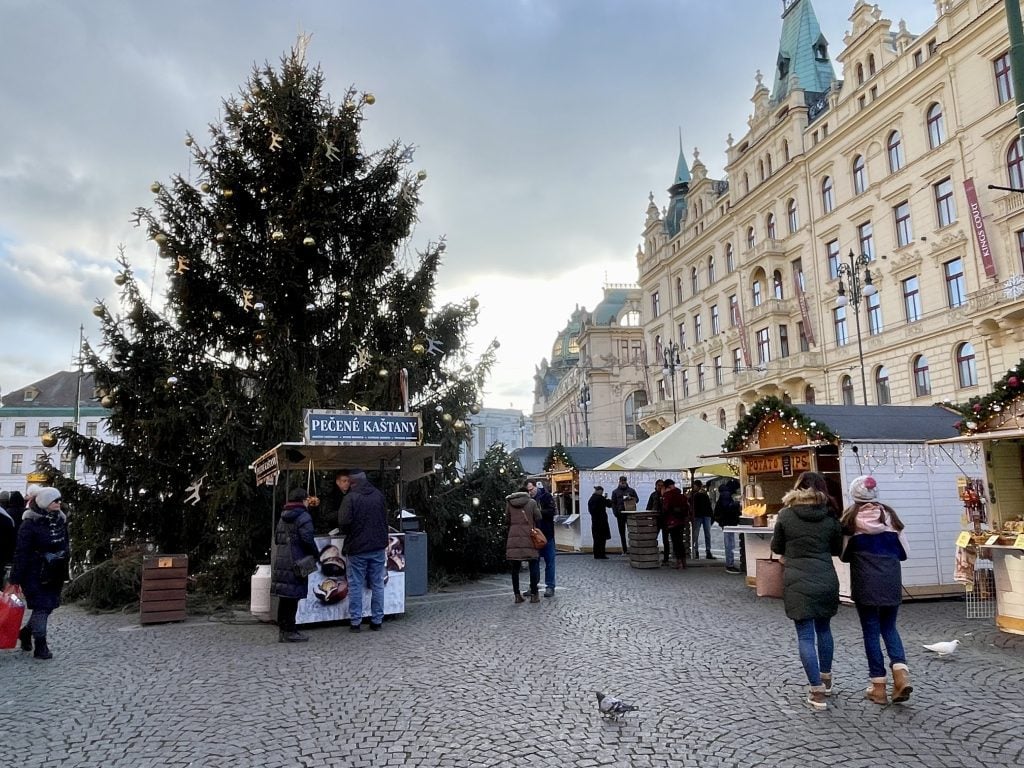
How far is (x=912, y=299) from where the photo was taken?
32.6 m

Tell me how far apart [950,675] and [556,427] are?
358 ft

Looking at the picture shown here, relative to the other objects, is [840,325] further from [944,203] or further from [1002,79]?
[1002,79]

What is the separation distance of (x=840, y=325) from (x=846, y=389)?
11.0 ft

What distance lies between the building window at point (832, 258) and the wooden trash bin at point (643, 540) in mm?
27326

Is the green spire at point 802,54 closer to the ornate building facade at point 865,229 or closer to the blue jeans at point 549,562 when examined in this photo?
the ornate building facade at point 865,229

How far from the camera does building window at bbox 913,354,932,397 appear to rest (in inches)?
1236

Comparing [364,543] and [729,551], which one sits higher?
[364,543]

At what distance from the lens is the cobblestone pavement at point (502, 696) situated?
4.70 metres

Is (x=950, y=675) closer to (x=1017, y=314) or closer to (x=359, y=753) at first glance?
(x=359, y=753)

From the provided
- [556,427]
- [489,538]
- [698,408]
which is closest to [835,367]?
[698,408]

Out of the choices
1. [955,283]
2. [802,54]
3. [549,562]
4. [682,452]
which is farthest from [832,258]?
[549,562]

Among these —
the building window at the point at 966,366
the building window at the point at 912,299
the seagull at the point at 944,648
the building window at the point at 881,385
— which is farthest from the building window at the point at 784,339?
the seagull at the point at 944,648

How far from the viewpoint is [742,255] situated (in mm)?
46031

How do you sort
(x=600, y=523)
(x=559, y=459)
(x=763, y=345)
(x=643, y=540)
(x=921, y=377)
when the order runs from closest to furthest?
(x=643, y=540) → (x=600, y=523) → (x=559, y=459) → (x=921, y=377) → (x=763, y=345)
